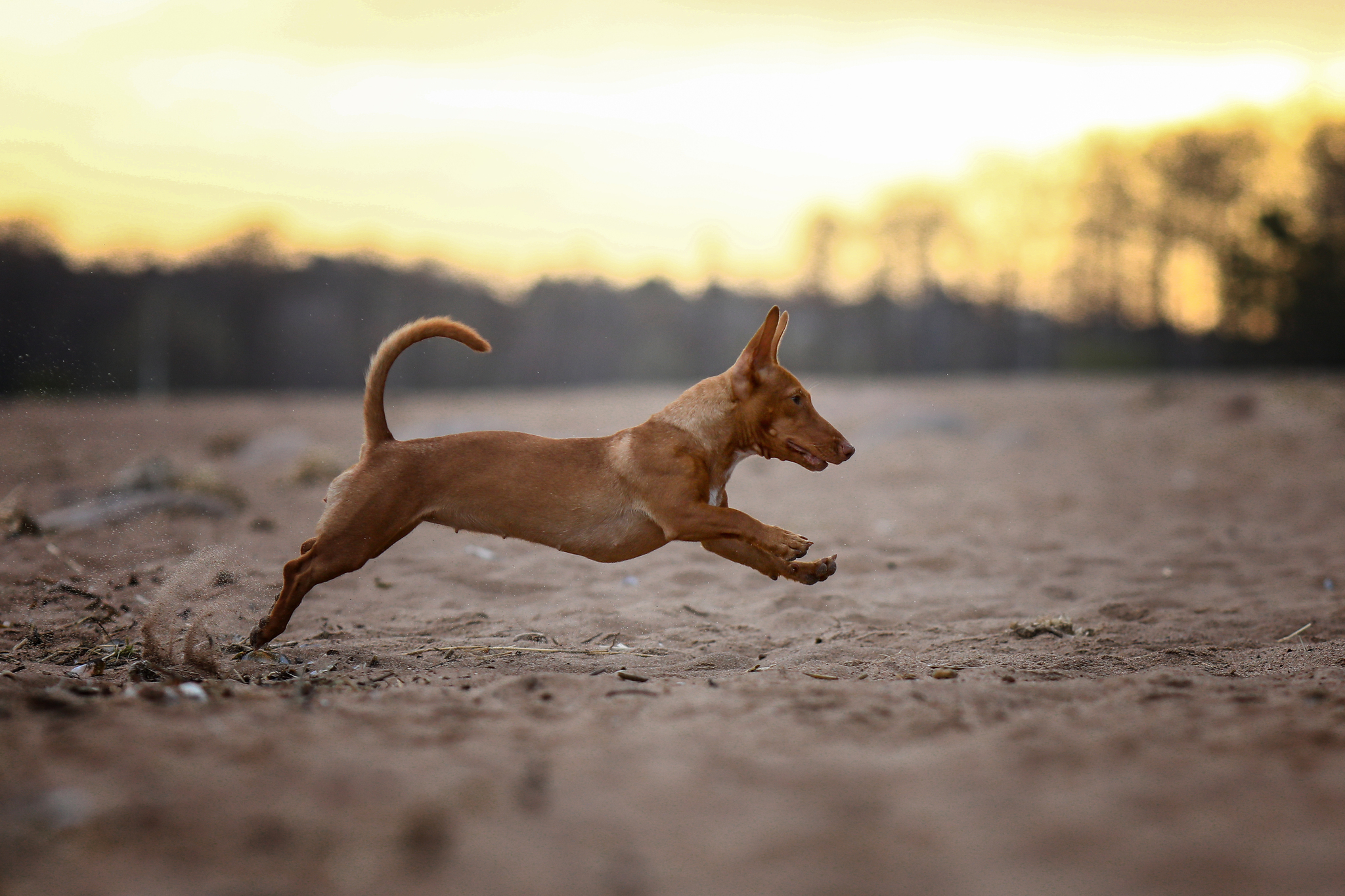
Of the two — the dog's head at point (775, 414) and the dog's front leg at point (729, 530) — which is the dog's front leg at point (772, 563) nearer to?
the dog's front leg at point (729, 530)

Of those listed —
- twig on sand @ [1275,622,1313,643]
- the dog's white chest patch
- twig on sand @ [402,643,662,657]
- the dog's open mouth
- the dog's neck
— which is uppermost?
the dog's neck

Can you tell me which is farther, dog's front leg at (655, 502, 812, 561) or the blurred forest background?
the blurred forest background

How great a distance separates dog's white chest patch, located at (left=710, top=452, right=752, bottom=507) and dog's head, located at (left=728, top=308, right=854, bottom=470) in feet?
0.42

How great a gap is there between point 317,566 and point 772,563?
2.44 meters

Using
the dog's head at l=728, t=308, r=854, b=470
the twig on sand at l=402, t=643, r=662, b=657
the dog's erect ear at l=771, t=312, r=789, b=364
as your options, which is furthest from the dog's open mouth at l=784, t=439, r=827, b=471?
the twig on sand at l=402, t=643, r=662, b=657

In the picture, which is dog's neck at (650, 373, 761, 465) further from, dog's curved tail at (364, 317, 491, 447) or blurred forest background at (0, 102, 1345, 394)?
blurred forest background at (0, 102, 1345, 394)

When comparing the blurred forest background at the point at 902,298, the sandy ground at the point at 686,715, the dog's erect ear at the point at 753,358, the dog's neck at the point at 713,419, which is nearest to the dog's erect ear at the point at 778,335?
the dog's erect ear at the point at 753,358

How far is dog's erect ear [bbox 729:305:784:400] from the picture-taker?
16.4ft

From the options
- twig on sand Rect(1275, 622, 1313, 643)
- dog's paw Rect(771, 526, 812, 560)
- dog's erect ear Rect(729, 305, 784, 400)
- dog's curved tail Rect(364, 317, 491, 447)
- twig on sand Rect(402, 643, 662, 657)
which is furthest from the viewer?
twig on sand Rect(1275, 622, 1313, 643)

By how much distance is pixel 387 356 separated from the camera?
16.1ft

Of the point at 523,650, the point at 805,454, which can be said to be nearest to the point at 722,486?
the point at 805,454

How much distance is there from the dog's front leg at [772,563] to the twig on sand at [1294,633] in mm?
2941

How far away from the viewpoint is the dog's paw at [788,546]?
457 centimetres

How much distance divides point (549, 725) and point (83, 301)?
123 ft
